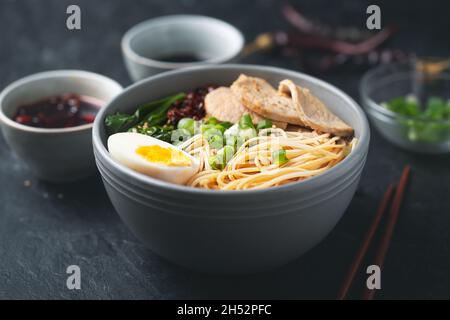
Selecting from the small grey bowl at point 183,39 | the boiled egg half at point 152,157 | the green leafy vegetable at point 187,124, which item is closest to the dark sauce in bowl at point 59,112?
the small grey bowl at point 183,39

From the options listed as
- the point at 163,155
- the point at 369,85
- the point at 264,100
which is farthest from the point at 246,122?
the point at 369,85

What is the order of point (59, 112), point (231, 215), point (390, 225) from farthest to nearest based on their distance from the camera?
point (59, 112) → point (390, 225) → point (231, 215)

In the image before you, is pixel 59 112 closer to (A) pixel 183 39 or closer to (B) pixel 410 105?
(A) pixel 183 39

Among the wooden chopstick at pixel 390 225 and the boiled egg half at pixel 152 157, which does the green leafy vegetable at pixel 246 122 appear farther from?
the wooden chopstick at pixel 390 225

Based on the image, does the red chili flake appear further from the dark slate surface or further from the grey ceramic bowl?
the dark slate surface

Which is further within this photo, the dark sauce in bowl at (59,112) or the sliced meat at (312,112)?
the dark sauce in bowl at (59,112)

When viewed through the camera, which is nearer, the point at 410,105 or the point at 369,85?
the point at 410,105

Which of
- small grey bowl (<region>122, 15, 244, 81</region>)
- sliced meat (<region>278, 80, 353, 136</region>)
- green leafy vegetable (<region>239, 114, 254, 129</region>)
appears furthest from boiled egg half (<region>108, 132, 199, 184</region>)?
small grey bowl (<region>122, 15, 244, 81</region>)
